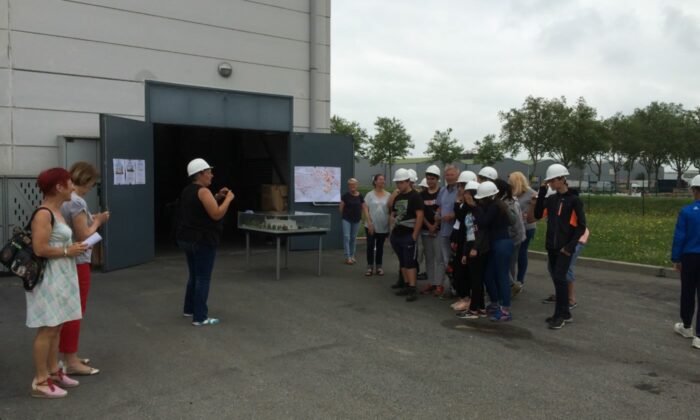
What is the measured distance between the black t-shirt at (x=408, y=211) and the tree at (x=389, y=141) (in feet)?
159

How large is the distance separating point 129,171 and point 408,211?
17.8 feet

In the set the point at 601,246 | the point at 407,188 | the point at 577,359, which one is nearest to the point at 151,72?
the point at 407,188

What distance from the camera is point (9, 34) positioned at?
31.3 feet

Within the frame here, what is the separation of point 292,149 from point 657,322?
8.37 meters

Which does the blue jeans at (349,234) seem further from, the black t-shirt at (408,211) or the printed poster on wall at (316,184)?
the black t-shirt at (408,211)

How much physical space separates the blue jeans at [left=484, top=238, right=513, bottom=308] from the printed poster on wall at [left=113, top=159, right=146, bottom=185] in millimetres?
6683

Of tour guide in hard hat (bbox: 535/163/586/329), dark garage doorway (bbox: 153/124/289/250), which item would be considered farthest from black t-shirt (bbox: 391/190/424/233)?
dark garage doorway (bbox: 153/124/289/250)

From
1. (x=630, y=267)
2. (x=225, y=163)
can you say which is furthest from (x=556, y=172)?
(x=225, y=163)

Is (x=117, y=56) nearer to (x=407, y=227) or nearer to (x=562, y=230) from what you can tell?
(x=407, y=227)

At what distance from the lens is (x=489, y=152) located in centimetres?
5153

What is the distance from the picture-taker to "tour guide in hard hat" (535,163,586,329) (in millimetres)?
6281

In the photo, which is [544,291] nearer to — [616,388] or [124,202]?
[616,388]

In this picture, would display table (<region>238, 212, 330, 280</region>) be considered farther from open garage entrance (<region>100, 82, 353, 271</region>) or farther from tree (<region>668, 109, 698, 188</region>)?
tree (<region>668, 109, 698, 188</region>)

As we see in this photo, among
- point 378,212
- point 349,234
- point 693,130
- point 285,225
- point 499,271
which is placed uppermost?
point 693,130
